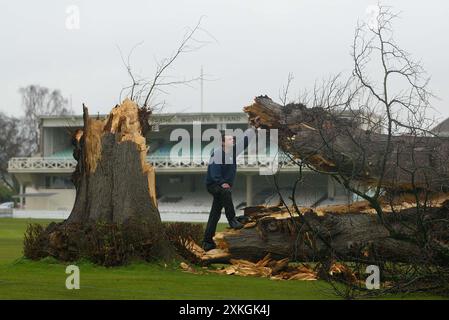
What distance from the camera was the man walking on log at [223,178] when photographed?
50.8 feet

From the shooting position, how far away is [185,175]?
3174 inches

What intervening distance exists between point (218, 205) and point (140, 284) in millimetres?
3827

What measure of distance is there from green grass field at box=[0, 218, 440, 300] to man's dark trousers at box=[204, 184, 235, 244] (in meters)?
1.28

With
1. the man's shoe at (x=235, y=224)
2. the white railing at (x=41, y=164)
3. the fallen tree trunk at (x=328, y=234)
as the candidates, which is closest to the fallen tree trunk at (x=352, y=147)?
the fallen tree trunk at (x=328, y=234)

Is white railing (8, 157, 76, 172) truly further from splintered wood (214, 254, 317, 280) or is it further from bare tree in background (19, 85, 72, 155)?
splintered wood (214, 254, 317, 280)

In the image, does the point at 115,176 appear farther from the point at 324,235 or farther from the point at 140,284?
the point at 324,235

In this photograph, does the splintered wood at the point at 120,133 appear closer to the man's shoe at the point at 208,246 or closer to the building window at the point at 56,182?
the man's shoe at the point at 208,246

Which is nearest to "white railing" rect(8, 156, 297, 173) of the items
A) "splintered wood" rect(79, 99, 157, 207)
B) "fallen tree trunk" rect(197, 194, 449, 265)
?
"splintered wood" rect(79, 99, 157, 207)

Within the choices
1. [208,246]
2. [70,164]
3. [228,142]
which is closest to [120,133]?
[228,142]

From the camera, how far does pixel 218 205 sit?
622 inches

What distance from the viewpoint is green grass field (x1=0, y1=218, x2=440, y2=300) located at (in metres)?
11.1

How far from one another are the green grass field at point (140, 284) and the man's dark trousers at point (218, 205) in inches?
50.2
